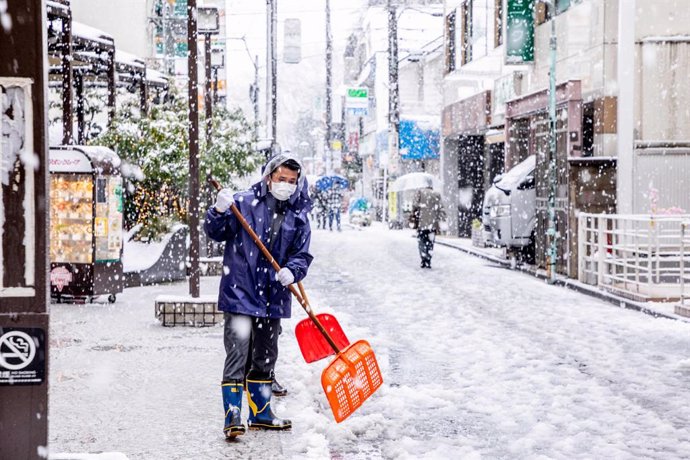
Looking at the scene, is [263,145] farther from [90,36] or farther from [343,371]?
[343,371]

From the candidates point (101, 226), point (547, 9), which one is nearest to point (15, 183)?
point (101, 226)

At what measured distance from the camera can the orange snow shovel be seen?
21.2 feet

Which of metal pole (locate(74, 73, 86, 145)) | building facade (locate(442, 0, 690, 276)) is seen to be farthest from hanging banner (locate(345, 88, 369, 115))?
metal pole (locate(74, 73, 86, 145))

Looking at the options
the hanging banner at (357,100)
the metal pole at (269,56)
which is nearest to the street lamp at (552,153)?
the metal pole at (269,56)

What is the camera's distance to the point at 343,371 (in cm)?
668

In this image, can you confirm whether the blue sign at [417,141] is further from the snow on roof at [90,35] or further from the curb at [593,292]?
the snow on roof at [90,35]

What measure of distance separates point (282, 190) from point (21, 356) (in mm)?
2738

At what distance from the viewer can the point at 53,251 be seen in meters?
14.4

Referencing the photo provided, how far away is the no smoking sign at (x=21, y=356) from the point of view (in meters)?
4.10

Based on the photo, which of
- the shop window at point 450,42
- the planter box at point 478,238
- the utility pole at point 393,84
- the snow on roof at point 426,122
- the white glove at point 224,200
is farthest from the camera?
the snow on roof at point 426,122

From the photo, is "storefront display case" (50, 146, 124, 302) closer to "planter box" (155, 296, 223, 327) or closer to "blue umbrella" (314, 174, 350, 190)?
"planter box" (155, 296, 223, 327)

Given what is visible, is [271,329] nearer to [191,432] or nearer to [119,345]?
[191,432]

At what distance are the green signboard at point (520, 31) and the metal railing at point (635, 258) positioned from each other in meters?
7.46

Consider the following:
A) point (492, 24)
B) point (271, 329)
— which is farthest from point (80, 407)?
point (492, 24)
